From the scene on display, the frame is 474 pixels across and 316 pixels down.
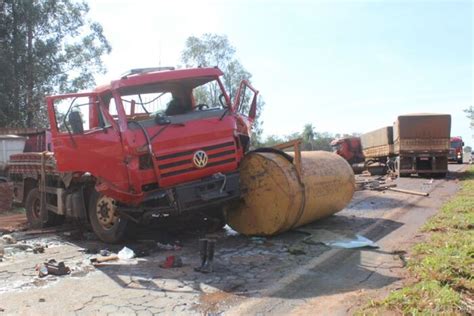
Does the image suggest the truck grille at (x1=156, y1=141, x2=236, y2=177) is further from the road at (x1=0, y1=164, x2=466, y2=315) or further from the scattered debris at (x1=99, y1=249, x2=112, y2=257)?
the scattered debris at (x1=99, y1=249, x2=112, y2=257)

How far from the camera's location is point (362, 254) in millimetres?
6551

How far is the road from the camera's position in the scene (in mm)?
4699

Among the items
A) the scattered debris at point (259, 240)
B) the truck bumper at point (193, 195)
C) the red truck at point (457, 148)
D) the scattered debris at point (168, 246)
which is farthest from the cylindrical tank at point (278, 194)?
the red truck at point (457, 148)

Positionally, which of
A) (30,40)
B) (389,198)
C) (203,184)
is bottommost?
(389,198)

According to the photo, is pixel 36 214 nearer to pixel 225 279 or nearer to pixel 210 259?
pixel 210 259

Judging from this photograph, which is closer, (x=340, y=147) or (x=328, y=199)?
(x=328, y=199)

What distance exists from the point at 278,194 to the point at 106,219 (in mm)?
2896

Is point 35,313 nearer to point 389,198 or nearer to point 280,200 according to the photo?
point 280,200

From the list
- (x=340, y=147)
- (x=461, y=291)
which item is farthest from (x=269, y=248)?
(x=340, y=147)

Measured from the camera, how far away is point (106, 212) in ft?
26.2

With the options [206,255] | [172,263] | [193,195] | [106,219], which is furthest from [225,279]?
[106,219]

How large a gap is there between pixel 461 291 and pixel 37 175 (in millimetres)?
8629

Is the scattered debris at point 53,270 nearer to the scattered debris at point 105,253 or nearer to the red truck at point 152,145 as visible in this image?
the scattered debris at point 105,253

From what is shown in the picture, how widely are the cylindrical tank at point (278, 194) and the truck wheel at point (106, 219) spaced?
5.86ft
